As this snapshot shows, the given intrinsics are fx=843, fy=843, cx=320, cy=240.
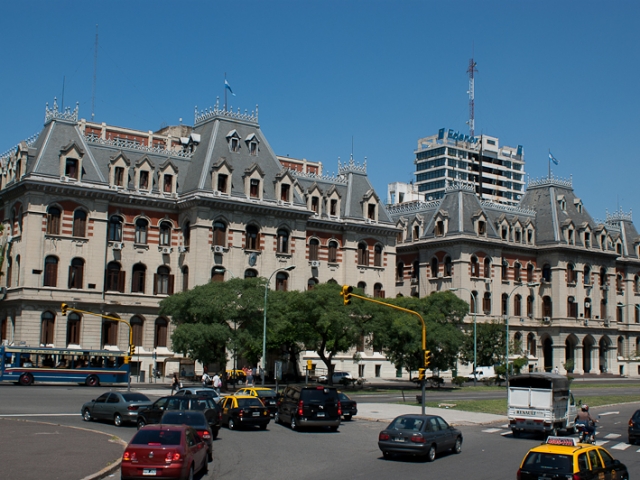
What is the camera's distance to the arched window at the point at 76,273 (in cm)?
7131

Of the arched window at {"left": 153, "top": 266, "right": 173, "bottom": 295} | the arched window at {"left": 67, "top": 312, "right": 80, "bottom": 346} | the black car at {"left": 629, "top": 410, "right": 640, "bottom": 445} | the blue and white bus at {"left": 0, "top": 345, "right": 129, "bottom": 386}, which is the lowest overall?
the black car at {"left": 629, "top": 410, "right": 640, "bottom": 445}

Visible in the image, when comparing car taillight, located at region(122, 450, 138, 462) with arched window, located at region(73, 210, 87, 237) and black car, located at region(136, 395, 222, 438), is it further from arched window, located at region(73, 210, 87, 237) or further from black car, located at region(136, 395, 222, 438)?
arched window, located at region(73, 210, 87, 237)

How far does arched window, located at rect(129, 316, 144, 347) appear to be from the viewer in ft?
243

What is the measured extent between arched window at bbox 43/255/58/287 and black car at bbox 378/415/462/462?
4662 centimetres

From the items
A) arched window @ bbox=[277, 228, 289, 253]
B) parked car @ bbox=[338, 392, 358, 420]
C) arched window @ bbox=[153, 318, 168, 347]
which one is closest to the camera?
parked car @ bbox=[338, 392, 358, 420]

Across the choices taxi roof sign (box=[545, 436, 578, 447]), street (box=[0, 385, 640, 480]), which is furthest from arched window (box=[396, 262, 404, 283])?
taxi roof sign (box=[545, 436, 578, 447])

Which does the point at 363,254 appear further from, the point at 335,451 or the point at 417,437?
the point at 417,437

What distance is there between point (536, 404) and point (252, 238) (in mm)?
44130

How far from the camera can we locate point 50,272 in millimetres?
70438

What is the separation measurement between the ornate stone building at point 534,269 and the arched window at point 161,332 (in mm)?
34790

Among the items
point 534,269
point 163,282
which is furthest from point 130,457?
point 534,269

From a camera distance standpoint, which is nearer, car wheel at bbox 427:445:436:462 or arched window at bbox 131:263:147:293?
car wheel at bbox 427:445:436:462

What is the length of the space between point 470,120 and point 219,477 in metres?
164

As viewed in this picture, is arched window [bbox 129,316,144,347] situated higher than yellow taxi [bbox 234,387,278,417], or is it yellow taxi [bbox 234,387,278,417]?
arched window [bbox 129,316,144,347]
